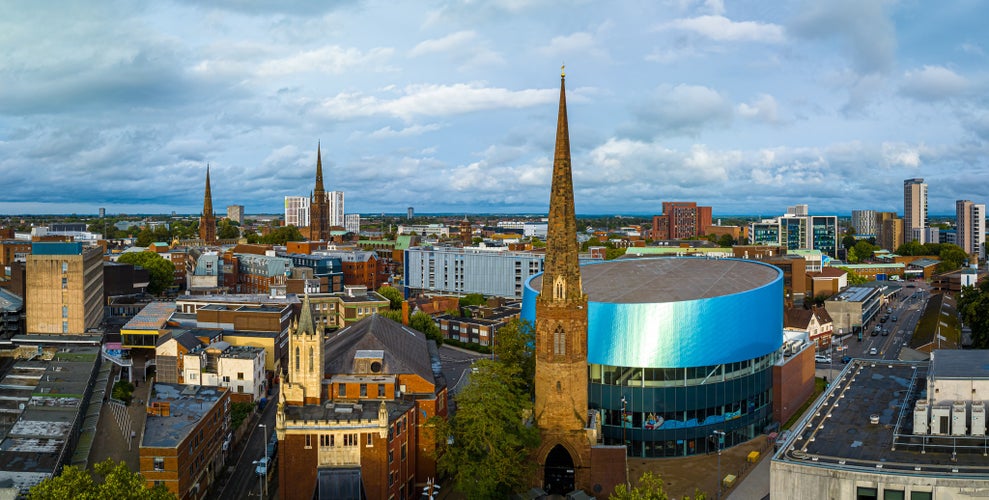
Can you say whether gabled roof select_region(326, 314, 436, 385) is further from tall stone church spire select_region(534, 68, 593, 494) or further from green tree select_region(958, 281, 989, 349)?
green tree select_region(958, 281, 989, 349)

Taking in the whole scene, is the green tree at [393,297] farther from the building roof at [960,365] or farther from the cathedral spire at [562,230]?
the building roof at [960,365]

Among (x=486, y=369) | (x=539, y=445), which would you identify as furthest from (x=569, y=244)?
(x=539, y=445)

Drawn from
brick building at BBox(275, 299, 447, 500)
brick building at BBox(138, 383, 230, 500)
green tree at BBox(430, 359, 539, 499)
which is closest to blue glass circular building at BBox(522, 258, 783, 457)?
green tree at BBox(430, 359, 539, 499)

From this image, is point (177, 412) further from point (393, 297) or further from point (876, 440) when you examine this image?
point (393, 297)

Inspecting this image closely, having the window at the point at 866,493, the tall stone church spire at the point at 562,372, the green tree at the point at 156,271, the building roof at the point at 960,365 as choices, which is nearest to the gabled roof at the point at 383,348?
the tall stone church spire at the point at 562,372

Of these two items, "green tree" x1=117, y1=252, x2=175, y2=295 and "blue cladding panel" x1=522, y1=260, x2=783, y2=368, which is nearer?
"blue cladding panel" x1=522, y1=260, x2=783, y2=368

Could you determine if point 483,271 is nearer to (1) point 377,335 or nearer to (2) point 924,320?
(2) point 924,320

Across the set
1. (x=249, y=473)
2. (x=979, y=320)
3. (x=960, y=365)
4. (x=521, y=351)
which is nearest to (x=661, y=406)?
(x=521, y=351)
